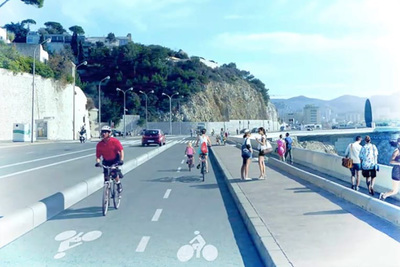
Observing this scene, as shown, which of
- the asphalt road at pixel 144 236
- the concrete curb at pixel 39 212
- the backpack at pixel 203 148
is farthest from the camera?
the backpack at pixel 203 148

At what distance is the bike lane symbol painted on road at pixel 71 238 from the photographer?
703 cm

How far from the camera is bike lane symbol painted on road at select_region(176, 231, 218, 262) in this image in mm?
6500

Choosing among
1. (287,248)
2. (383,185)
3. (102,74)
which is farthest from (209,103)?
(287,248)

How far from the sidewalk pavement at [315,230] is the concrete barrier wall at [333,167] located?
9.17 ft

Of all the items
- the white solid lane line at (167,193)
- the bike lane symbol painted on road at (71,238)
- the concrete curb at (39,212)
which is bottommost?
the white solid lane line at (167,193)

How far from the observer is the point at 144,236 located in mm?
7754

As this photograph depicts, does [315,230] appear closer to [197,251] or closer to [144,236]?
[197,251]

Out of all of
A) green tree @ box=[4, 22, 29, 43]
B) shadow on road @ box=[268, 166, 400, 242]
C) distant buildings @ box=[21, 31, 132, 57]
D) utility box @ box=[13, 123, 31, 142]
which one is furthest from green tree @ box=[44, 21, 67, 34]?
shadow on road @ box=[268, 166, 400, 242]

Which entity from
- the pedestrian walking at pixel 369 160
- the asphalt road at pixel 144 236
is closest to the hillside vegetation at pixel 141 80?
the pedestrian walking at pixel 369 160

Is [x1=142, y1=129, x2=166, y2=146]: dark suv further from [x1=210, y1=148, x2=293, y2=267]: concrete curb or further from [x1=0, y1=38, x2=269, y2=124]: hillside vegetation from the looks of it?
[x1=0, y1=38, x2=269, y2=124]: hillside vegetation

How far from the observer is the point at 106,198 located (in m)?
9.72

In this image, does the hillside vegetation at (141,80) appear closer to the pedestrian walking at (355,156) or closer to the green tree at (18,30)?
the green tree at (18,30)

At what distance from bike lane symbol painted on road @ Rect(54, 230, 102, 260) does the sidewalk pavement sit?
285 centimetres

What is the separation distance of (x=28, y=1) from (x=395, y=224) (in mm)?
41520
